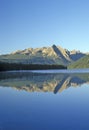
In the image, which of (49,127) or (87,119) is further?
(87,119)

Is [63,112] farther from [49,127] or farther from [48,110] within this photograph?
[49,127]

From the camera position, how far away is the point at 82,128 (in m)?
10.8

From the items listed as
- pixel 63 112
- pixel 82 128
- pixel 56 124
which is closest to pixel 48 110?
pixel 63 112

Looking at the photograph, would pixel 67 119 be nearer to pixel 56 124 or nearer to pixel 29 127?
pixel 56 124

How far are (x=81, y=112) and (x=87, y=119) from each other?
191cm

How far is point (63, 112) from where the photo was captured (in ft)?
47.7

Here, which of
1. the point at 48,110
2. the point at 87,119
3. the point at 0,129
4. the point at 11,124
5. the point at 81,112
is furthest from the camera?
the point at 48,110

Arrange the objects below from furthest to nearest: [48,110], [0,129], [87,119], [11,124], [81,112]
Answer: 1. [48,110]
2. [81,112]
3. [87,119]
4. [11,124]
5. [0,129]

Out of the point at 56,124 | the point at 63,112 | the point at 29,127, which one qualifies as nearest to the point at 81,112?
the point at 63,112

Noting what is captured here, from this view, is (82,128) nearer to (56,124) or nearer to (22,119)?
(56,124)

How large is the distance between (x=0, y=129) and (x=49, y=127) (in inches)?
80.3

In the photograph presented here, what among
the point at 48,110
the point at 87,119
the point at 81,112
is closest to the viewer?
the point at 87,119

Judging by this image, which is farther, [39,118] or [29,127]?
[39,118]

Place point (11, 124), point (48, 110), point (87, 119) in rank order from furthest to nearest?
1. point (48, 110)
2. point (87, 119)
3. point (11, 124)
